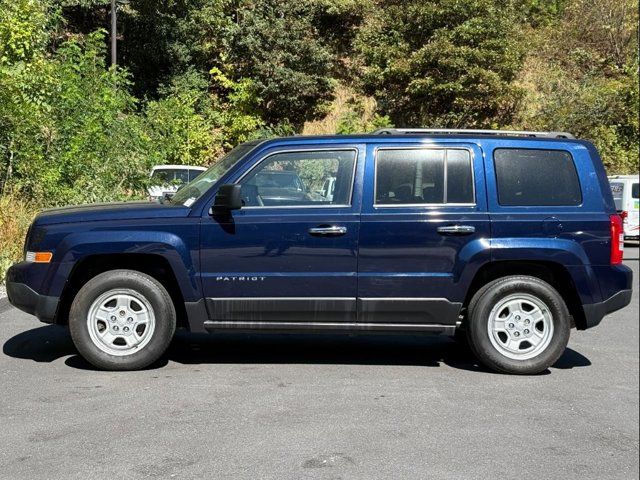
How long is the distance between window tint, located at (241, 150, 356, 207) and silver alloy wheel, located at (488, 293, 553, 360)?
161cm

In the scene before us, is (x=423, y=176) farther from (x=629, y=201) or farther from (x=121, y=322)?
(x=629, y=201)

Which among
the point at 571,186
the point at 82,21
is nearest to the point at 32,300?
the point at 571,186

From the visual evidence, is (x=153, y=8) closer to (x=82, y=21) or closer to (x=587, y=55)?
(x=82, y=21)

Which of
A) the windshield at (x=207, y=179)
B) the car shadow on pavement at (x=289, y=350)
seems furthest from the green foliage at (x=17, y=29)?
the windshield at (x=207, y=179)

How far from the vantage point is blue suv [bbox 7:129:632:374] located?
19.7ft

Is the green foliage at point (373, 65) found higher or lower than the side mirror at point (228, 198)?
higher

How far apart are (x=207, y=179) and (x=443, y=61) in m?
20.9

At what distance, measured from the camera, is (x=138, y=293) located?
6.07 m

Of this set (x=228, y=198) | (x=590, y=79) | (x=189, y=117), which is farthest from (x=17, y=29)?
(x=590, y=79)

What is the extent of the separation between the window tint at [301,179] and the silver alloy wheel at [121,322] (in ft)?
4.08

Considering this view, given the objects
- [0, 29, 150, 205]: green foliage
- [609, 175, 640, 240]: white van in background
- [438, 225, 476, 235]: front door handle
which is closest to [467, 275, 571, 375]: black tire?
[438, 225, 476, 235]: front door handle

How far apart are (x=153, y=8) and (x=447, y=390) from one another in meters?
25.5

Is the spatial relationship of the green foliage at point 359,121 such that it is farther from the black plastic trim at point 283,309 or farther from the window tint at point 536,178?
the black plastic trim at point 283,309

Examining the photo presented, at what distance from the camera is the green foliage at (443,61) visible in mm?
26047
